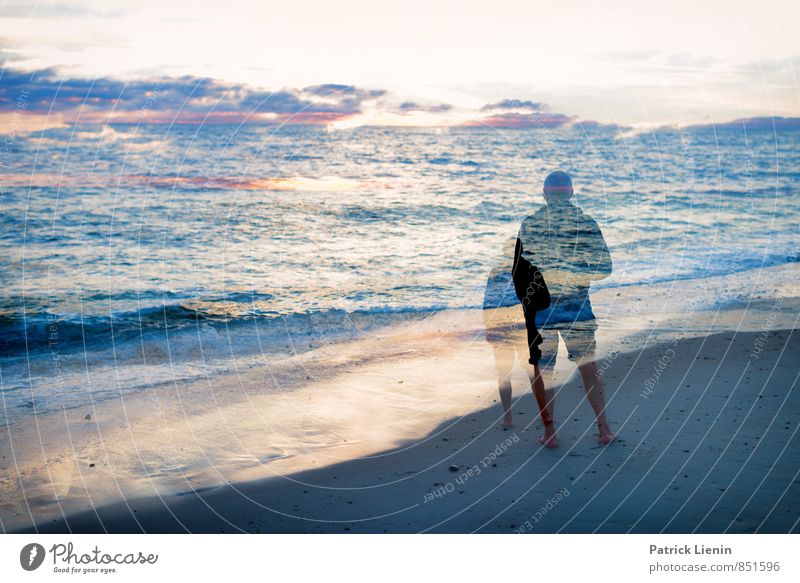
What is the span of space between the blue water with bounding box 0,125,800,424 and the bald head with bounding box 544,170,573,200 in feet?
20.0

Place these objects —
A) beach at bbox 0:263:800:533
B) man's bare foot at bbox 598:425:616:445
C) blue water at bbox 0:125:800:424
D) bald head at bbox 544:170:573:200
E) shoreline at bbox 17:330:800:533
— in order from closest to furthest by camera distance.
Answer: shoreline at bbox 17:330:800:533, beach at bbox 0:263:800:533, bald head at bbox 544:170:573:200, man's bare foot at bbox 598:425:616:445, blue water at bbox 0:125:800:424

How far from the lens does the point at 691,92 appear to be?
98.1 feet

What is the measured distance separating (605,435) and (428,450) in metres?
1.68

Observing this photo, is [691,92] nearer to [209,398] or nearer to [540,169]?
[540,169]

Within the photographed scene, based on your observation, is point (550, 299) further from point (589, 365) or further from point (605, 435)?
point (605, 435)

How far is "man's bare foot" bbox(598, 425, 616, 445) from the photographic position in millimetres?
7523

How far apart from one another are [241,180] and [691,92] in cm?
1819

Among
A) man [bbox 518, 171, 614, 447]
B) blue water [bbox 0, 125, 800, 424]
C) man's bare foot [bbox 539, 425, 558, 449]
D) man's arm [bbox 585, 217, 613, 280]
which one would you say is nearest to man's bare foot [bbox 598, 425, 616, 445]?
man [bbox 518, 171, 614, 447]

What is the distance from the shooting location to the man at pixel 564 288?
24.8 feet

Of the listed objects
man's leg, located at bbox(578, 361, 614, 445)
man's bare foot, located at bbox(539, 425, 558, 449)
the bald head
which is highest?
the bald head

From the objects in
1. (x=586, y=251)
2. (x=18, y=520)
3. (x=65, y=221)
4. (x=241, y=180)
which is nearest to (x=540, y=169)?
(x=241, y=180)

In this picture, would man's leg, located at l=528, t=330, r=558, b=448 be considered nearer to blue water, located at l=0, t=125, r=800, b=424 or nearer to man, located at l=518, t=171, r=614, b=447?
man, located at l=518, t=171, r=614, b=447

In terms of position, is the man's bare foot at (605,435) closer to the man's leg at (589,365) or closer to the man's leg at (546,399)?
the man's leg at (589,365)

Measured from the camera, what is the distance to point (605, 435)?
24.8 ft
